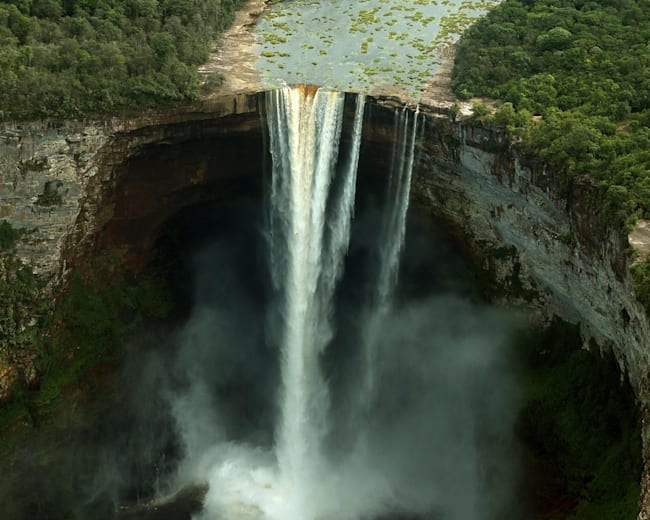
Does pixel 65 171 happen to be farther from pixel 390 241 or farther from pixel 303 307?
pixel 390 241

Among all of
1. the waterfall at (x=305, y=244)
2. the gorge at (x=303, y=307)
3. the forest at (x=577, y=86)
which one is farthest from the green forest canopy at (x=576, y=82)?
the waterfall at (x=305, y=244)

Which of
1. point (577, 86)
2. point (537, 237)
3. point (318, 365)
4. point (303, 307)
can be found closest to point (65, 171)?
point (303, 307)

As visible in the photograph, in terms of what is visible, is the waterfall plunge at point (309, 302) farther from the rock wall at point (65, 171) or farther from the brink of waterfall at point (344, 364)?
the rock wall at point (65, 171)

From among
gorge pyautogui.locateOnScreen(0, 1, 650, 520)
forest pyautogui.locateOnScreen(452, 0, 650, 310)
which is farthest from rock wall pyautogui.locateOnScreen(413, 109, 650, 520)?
forest pyautogui.locateOnScreen(452, 0, 650, 310)

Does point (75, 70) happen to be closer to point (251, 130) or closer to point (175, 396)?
point (251, 130)

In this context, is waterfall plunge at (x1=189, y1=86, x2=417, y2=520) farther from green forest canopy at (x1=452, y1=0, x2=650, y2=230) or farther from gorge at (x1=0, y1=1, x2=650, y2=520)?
green forest canopy at (x1=452, y1=0, x2=650, y2=230)
